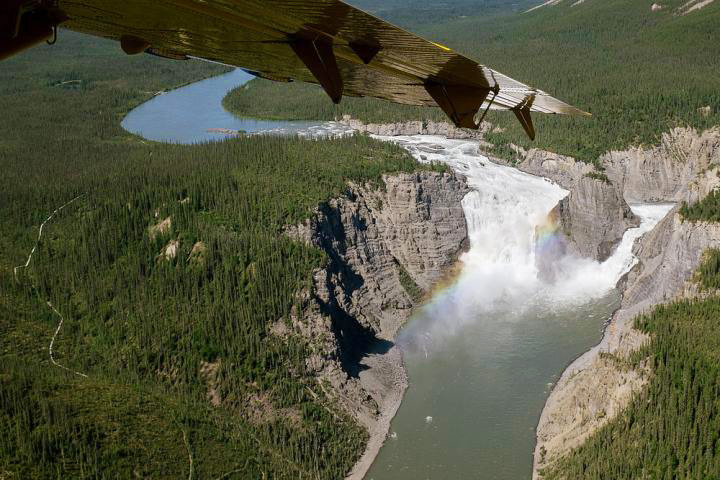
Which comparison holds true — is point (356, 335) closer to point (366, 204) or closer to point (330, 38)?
point (366, 204)

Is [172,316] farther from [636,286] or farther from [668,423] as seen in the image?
[636,286]

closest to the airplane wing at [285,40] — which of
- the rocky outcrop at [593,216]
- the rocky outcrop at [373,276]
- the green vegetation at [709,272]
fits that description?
the rocky outcrop at [373,276]

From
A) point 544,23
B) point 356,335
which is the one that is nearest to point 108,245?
point 356,335

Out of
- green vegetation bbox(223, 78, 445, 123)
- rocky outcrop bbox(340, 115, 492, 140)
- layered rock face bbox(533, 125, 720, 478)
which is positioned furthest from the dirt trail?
rocky outcrop bbox(340, 115, 492, 140)

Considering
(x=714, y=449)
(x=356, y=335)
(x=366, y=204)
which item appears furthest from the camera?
(x=366, y=204)

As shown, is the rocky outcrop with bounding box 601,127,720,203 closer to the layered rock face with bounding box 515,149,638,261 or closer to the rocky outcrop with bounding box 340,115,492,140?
the layered rock face with bounding box 515,149,638,261

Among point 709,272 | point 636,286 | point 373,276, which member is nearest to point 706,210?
point 709,272

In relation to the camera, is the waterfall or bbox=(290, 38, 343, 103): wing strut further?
the waterfall

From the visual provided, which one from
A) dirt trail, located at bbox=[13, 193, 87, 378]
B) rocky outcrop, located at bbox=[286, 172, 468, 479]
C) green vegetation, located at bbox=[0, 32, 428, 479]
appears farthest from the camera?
rocky outcrop, located at bbox=[286, 172, 468, 479]
